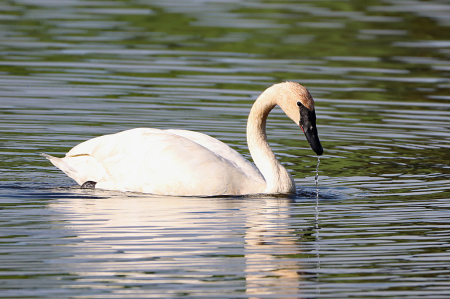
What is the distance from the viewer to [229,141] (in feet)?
46.2

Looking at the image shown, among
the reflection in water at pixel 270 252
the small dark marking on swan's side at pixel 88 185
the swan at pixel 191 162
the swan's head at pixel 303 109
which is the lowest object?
the reflection in water at pixel 270 252

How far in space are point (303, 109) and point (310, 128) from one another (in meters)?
0.25

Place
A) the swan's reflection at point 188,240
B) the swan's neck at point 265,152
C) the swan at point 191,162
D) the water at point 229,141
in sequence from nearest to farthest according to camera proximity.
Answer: the swan's reflection at point 188,240
the water at point 229,141
the swan at point 191,162
the swan's neck at point 265,152

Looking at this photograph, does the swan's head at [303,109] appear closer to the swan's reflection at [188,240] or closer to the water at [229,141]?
the water at [229,141]

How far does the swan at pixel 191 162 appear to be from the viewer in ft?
35.8

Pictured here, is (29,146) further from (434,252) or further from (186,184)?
(434,252)

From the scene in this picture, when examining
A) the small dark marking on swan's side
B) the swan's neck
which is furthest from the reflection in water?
the small dark marking on swan's side

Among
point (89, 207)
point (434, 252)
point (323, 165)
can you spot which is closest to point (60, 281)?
point (89, 207)

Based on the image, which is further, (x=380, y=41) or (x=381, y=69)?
(x=380, y=41)

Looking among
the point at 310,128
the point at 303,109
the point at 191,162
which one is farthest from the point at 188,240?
the point at 303,109

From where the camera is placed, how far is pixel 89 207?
10.2 m

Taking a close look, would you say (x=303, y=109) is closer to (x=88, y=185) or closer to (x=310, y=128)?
(x=310, y=128)

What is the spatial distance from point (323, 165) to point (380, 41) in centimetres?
1168

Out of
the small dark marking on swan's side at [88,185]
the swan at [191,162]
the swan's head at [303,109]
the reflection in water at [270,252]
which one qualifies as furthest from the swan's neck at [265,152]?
the small dark marking on swan's side at [88,185]
